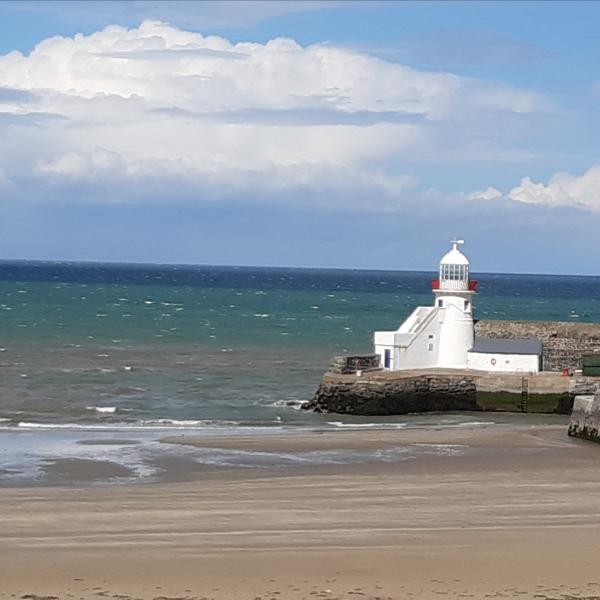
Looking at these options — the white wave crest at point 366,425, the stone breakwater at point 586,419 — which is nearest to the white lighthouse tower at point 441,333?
the white wave crest at point 366,425

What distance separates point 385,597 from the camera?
15.6 meters

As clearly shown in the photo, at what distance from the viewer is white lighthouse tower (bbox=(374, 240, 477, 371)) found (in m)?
43.2

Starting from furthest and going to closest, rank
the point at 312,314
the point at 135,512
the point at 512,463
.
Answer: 1. the point at 312,314
2. the point at 512,463
3. the point at 135,512

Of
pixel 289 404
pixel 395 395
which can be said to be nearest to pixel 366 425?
pixel 395 395

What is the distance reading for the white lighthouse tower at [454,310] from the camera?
4384cm

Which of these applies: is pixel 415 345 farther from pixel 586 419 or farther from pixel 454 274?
pixel 586 419

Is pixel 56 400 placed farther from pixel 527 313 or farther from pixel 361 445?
pixel 527 313

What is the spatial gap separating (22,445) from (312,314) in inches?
2990

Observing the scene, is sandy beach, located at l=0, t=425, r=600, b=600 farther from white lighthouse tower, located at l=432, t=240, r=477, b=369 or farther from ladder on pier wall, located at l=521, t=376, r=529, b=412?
white lighthouse tower, located at l=432, t=240, r=477, b=369

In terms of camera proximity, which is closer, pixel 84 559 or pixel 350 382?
pixel 84 559

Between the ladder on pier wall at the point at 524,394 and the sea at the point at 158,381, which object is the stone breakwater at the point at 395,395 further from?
the ladder on pier wall at the point at 524,394

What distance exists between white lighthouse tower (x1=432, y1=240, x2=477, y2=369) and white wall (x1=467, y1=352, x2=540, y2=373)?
0.65 m

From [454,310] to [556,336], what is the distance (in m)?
7.63

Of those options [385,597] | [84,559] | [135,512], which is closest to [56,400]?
[135,512]
